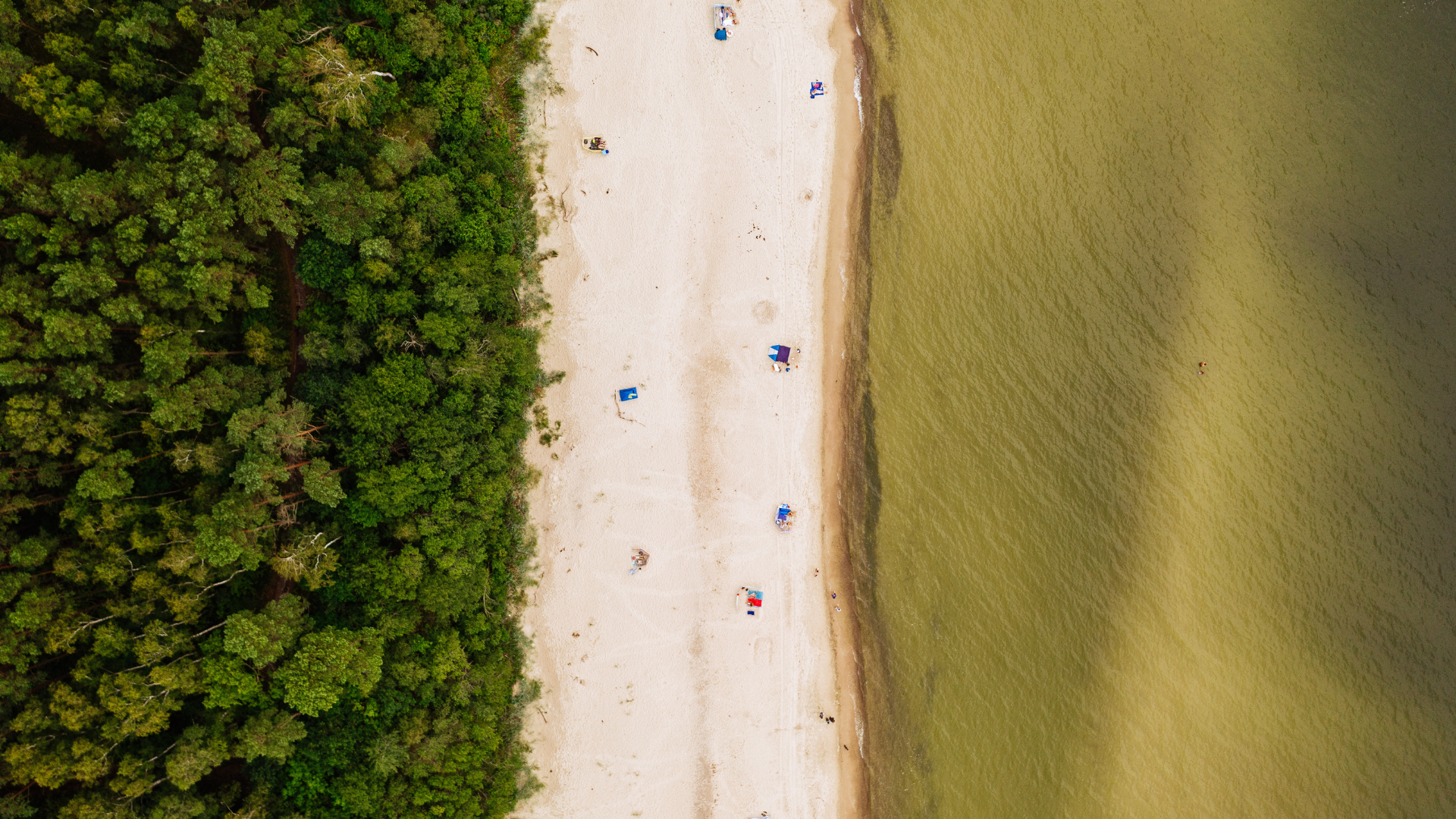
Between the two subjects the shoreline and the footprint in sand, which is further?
the shoreline

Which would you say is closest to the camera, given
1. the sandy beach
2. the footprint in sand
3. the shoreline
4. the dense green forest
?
the dense green forest

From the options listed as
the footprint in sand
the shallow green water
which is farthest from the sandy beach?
the shallow green water

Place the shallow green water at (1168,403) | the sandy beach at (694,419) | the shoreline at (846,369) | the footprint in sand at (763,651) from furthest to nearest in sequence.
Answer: the shoreline at (846,369) → the shallow green water at (1168,403) → the footprint in sand at (763,651) → the sandy beach at (694,419)

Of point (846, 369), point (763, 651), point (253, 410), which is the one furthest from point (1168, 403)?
point (253, 410)

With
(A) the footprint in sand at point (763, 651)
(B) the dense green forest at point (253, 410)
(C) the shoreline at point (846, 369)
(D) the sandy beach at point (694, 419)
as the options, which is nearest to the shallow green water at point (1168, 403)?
(C) the shoreline at point (846, 369)

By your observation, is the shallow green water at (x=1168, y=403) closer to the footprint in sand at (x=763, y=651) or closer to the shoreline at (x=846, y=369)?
the shoreline at (x=846, y=369)

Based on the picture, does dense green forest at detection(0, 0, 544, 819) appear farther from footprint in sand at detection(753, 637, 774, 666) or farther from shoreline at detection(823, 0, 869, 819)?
shoreline at detection(823, 0, 869, 819)
